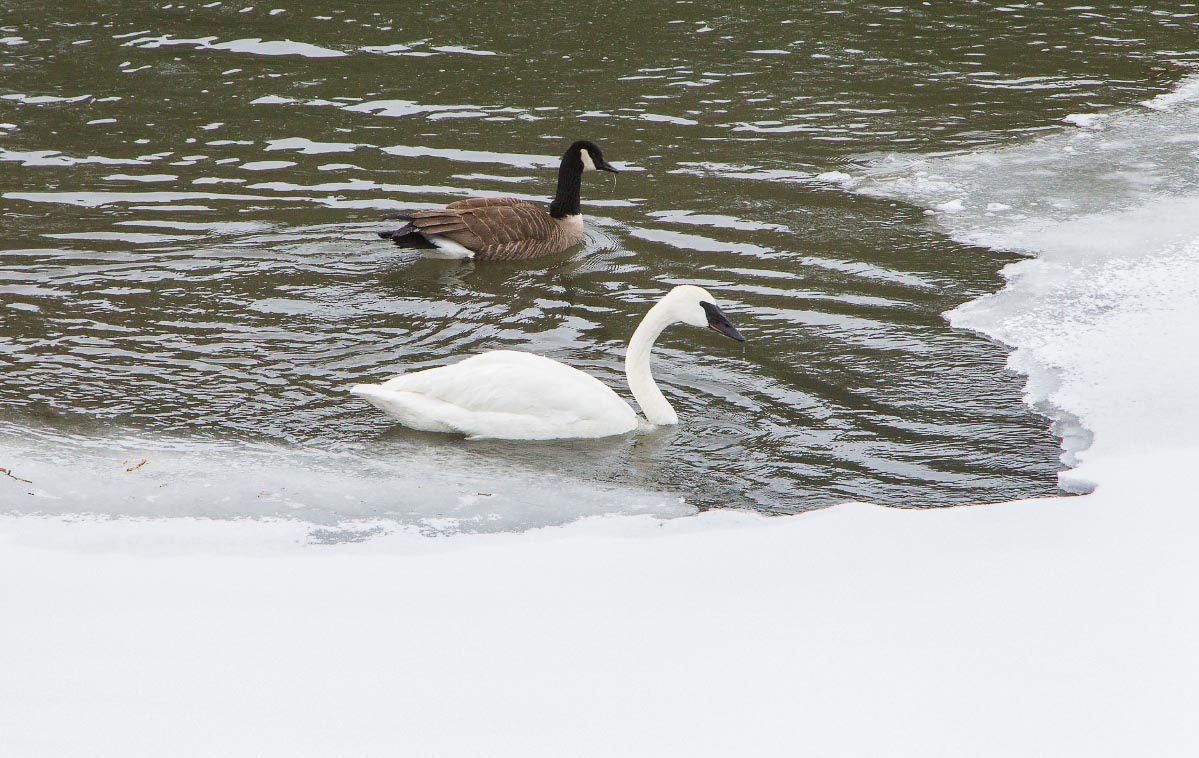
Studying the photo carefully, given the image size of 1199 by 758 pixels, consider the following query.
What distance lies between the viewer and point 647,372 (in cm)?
680

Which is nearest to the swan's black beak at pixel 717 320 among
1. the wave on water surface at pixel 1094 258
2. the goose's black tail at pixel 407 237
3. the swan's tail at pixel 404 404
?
the swan's tail at pixel 404 404

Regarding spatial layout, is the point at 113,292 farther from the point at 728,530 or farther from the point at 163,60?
the point at 163,60

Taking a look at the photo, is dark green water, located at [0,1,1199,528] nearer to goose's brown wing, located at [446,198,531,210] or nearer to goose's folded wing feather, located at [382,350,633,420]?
goose's folded wing feather, located at [382,350,633,420]

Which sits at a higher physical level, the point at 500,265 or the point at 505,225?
the point at 505,225

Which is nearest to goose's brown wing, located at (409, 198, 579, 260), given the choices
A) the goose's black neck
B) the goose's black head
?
the goose's black neck

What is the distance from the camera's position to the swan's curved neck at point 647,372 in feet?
21.9

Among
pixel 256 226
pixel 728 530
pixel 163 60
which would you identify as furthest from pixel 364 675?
pixel 163 60

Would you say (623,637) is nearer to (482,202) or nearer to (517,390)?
(517,390)

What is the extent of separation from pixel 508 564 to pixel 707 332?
3.72 metres

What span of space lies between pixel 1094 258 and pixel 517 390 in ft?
14.4

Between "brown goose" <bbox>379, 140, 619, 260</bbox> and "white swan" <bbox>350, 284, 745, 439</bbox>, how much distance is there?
9.67 ft

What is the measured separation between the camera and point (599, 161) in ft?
34.2

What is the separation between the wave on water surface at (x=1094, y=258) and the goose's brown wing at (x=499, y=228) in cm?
Answer: 259

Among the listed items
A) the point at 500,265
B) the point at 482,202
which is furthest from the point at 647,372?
the point at 482,202
